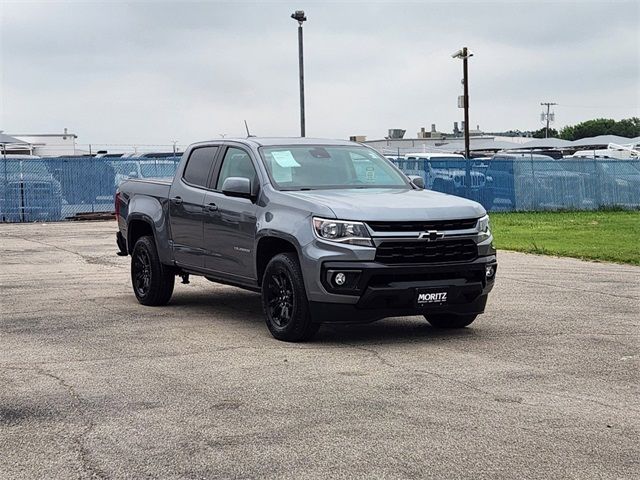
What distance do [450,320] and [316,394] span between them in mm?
3311

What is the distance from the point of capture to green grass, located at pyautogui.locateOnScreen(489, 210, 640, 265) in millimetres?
18967

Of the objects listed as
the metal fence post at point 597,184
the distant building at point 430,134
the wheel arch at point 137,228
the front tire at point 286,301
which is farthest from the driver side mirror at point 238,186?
the distant building at point 430,134

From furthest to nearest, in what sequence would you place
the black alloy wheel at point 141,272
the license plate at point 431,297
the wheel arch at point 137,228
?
the wheel arch at point 137,228, the black alloy wheel at point 141,272, the license plate at point 431,297

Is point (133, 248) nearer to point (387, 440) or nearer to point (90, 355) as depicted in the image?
point (90, 355)

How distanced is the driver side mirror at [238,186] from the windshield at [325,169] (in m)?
0.29

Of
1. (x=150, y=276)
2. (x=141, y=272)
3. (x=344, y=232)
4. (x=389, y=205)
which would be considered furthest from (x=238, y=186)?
(x=141, y=272)

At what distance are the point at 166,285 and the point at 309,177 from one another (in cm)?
255

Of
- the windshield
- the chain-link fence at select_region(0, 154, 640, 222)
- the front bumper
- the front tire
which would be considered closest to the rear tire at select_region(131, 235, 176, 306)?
the windshield

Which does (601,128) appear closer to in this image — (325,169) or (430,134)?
(430,134)

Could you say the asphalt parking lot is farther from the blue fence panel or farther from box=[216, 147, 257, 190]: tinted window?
the blue fence panel

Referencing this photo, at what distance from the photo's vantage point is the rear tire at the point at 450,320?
33.6 ft

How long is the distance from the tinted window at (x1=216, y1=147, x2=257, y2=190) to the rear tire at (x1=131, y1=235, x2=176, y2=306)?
1.46 m

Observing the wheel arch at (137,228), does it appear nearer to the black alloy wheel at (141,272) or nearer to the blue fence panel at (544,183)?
the black alloy wheel at (141,272)

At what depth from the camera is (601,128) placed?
426ft
